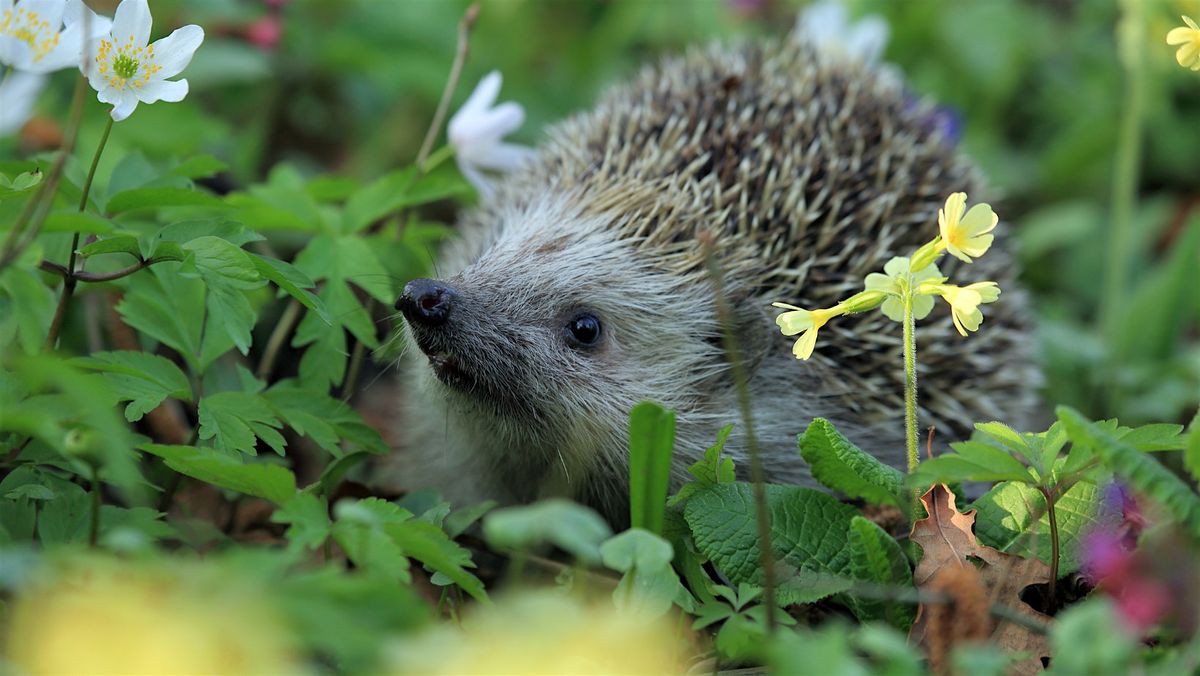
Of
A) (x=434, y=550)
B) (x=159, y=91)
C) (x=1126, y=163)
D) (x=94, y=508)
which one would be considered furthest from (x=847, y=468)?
(x=1126, y=163)

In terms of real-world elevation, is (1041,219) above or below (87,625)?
above

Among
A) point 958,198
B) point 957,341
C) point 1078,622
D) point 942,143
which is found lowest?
point 1078,622

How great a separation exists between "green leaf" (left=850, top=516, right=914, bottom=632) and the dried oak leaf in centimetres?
3

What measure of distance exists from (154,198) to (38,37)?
322mm

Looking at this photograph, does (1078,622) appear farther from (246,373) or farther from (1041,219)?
(1041,219)

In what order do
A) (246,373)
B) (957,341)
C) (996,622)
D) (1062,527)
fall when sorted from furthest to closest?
(957,341) < (246,373) < (1062,527) < (996,622)

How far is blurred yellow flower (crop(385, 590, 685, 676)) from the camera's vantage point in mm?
1138

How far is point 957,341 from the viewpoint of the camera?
2627 millimetres

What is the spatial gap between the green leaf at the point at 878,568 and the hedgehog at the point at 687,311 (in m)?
0.68

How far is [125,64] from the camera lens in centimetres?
179

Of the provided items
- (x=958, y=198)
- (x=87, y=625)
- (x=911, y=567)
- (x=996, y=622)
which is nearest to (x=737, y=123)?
(x=958, y=198)

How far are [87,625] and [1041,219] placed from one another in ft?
11.8

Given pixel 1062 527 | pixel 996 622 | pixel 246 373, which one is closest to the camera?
pixel 996 622

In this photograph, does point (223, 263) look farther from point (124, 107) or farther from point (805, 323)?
point (805, 323)
